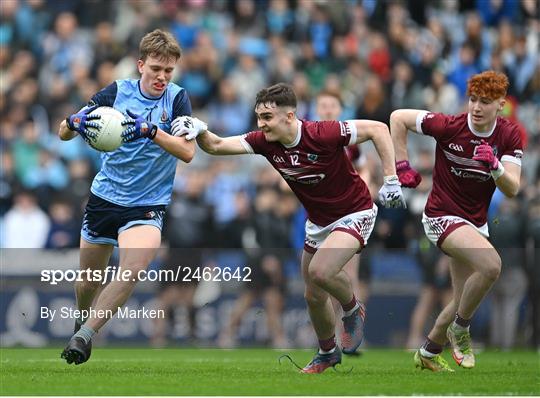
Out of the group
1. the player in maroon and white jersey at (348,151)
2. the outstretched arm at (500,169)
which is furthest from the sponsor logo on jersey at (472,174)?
the player in maroon and white jersey at (348,151)

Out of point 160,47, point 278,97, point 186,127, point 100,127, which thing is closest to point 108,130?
point 100,127

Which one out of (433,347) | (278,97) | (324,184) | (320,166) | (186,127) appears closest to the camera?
(186,127)

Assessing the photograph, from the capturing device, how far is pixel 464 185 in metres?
11.5

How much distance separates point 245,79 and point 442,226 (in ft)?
30.9

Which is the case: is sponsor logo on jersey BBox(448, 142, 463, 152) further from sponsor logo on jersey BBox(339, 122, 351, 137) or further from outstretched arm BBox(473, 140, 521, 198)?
sponsor logo on jersey BBox(339, 122, 351, 137)

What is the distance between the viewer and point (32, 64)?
67.5 ft

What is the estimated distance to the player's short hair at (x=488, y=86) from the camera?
1125cm

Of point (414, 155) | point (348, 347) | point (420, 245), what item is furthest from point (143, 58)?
point (414, 155)

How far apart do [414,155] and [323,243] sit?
8115mm

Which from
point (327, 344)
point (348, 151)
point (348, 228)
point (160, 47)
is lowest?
point (327, 344)

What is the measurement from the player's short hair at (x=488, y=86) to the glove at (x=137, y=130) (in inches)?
116

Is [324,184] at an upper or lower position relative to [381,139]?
lower

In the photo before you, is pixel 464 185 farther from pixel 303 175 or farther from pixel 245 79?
pixel 245 79

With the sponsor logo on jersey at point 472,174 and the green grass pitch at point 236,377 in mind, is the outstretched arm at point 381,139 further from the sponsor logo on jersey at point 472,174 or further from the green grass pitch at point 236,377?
the green grass pitch at point 236,377
